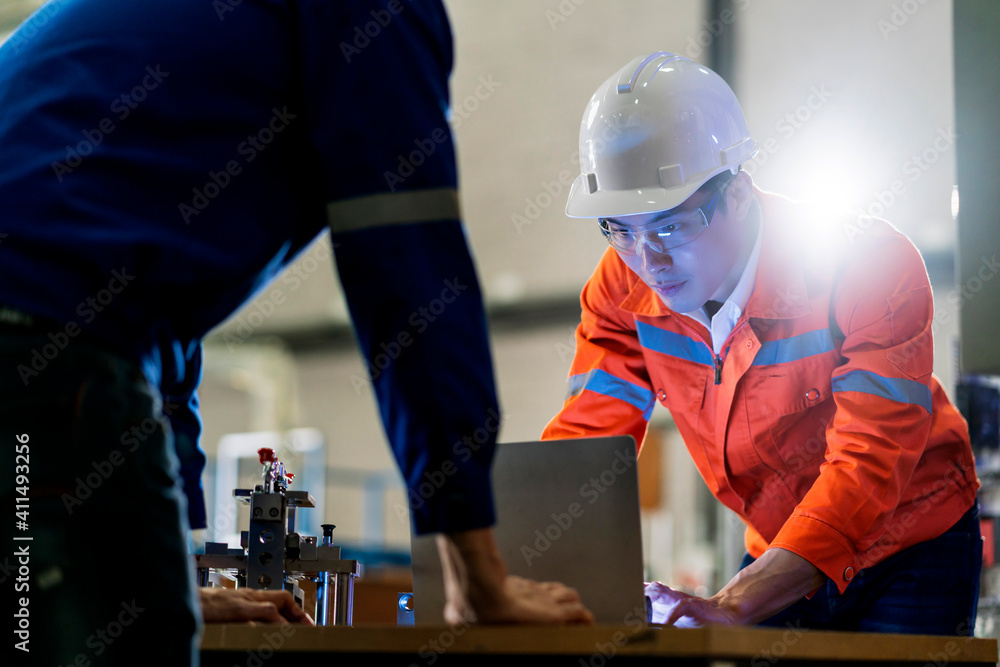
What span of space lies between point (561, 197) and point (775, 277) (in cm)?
603

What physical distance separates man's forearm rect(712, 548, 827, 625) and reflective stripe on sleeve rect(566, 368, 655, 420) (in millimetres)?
573

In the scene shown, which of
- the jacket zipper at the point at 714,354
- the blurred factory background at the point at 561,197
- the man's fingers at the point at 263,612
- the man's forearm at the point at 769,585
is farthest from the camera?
the blurred factory background at the point at 561,197

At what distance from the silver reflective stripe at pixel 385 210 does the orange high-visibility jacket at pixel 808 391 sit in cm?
103

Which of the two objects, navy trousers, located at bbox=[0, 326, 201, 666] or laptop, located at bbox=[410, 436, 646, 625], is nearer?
navy trousers, located at bbox=[0, 326, 201, 666]

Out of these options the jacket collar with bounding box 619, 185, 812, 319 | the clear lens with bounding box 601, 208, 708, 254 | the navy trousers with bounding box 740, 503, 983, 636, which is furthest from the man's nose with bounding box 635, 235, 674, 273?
the navy trousers with bounding box 740, 503, 983, 636

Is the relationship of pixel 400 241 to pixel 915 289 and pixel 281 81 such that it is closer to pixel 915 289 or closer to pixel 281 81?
pixel 281 81

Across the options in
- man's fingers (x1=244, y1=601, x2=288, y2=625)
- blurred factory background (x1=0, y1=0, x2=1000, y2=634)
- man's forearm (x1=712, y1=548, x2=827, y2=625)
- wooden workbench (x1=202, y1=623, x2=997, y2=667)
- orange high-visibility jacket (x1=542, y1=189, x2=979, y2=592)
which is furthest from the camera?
blurred factory background (x1=0, y1=0, x2=1000, y2=634)

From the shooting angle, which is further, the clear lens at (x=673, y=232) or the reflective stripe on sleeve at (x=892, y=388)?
the clear lens at (x=673, y=232)

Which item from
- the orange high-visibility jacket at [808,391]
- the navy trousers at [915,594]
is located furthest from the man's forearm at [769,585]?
the navy trousers at [915,594]

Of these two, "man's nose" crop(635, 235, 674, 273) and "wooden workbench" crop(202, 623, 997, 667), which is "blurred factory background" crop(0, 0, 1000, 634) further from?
"wooden workbench" crop(202, 623, 997, 667)

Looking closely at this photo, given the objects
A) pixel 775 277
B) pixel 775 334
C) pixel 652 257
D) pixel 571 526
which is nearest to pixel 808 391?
pixel 775 334

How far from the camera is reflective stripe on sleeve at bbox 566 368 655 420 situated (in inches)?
91.3

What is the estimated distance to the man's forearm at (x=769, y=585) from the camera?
5.76ft

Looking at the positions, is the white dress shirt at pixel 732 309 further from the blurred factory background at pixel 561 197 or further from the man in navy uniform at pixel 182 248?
the blurred factory background at pixel 561 197
